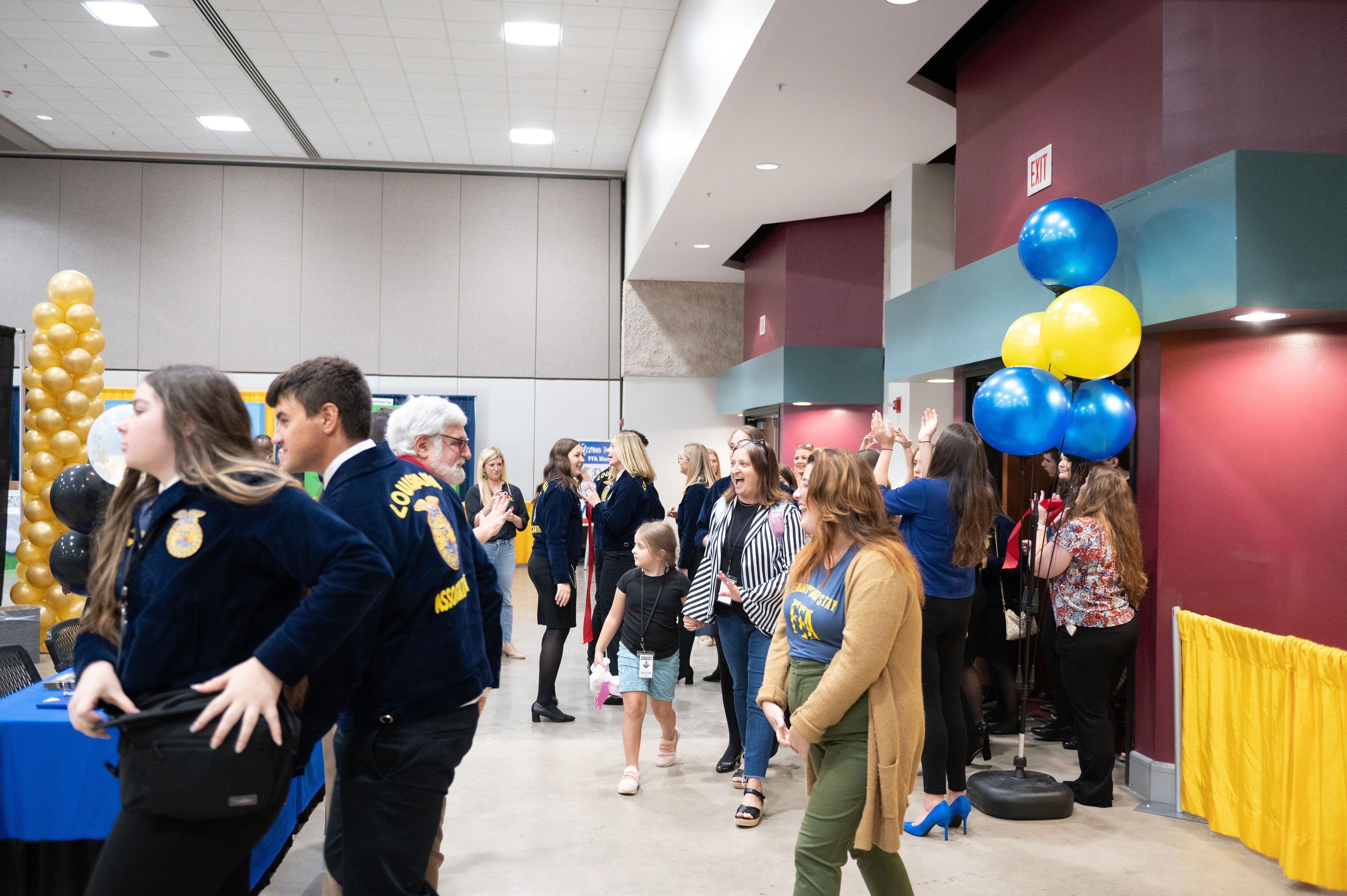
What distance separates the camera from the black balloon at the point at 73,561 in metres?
3.82

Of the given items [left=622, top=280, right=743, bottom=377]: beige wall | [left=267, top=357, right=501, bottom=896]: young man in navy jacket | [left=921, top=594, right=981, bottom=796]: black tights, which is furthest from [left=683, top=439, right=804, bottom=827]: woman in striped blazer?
[left=622, top=280, right=743, bottom=377]: beige wall

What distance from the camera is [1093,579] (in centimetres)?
384

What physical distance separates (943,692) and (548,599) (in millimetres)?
2353

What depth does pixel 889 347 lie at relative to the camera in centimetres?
638

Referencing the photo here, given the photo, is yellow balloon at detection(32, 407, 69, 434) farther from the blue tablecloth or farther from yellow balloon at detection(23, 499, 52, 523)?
the blue tablecloth

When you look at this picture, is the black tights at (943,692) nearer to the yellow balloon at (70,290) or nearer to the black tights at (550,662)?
the black tights at (550,662)

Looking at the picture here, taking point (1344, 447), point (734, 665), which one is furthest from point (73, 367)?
point (1344, 447)

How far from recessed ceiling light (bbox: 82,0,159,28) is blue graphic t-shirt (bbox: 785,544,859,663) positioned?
9.05 meters

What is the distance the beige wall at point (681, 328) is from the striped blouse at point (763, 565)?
29.2 feet

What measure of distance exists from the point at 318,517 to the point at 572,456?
378 cm

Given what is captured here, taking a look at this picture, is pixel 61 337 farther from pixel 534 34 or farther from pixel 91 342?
pixel 534 34

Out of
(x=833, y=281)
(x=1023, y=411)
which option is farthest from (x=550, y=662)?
(x=833, y=281)

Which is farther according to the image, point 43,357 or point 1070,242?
point 43,357

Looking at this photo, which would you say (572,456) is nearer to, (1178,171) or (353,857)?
(1178,171)
